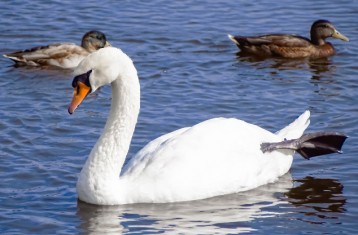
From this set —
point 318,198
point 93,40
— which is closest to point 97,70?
point 318,198

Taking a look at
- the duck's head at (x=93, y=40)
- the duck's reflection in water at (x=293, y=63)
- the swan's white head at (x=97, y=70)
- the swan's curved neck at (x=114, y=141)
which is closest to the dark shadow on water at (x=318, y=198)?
the swan's curved neck at (x=114, y=141)

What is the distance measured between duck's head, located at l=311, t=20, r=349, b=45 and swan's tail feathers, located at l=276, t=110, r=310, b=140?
4.87 metres

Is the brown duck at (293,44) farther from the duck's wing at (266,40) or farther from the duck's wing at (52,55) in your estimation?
the duck's wing at (52,55)

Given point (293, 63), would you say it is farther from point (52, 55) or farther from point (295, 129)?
point (295, 129)

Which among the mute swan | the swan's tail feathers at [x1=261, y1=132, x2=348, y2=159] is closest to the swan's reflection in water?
the swan's tail feathers at [x1=261, y1=132, x2=348, y2=159]

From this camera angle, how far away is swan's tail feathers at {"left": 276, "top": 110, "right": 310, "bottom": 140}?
11406 millimetres

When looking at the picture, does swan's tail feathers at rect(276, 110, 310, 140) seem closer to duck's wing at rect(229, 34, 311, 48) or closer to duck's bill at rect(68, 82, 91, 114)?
duck's bill at rect(68, 82, 91, 114)

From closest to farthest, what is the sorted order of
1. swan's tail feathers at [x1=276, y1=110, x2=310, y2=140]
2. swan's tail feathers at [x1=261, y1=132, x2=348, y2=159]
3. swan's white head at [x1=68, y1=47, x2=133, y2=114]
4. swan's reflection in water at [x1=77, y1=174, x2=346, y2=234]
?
swan's reflection in water at [x1=77, y1=174, x2=346, y2=234]
swan's white head at [x1=68, y1=47, x2=133, y2=114]
swan's tail feathers at [x1=261, y1=132, x2=348, y2=159]
swan's tail feathers at [x1=276, y1=110, x2=310, y2=140]

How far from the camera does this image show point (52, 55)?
15828mm

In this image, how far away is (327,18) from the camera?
58.2 feet

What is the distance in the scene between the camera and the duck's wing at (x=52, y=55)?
51.2 feet

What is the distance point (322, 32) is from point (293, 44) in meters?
0.54


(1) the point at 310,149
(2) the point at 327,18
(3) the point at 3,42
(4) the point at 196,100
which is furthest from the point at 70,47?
(1) the point at 310,149

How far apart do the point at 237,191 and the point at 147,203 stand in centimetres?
A: 94
